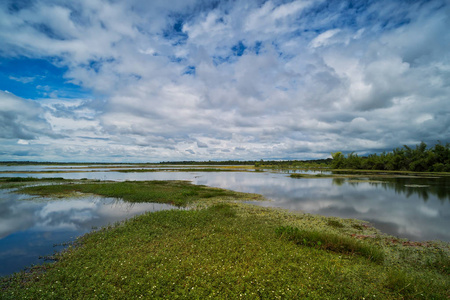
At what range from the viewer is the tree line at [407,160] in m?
61.4

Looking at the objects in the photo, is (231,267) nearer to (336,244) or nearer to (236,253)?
(236,253)

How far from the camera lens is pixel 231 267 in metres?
6.90

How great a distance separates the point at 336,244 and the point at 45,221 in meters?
16.9

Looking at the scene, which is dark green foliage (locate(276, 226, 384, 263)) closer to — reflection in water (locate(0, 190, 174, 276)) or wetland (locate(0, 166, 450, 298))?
wetland (locate(0, 166, 450, 298))

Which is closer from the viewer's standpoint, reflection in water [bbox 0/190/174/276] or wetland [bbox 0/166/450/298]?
wetland [bbox 0/166/450/298]

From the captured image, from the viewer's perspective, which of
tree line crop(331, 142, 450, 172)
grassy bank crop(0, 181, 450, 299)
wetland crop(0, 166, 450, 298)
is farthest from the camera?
tree line crop(331, 142, 450, 172)

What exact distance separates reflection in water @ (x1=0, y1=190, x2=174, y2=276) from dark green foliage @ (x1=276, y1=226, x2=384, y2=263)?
34.6 ft

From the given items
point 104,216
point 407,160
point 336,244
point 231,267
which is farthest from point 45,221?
point 407,160

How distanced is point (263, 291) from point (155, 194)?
18.4 m

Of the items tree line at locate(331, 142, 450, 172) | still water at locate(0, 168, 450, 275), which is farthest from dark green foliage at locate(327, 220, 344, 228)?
tree line at locate(331, 142, 450, 172)

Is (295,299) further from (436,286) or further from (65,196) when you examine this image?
(65,196)

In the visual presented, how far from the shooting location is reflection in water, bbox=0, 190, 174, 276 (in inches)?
362

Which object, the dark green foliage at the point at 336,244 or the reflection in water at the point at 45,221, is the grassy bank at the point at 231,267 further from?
the reflection in water at the point at 45,221

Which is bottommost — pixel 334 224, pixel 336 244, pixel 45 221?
pixel 45 221
